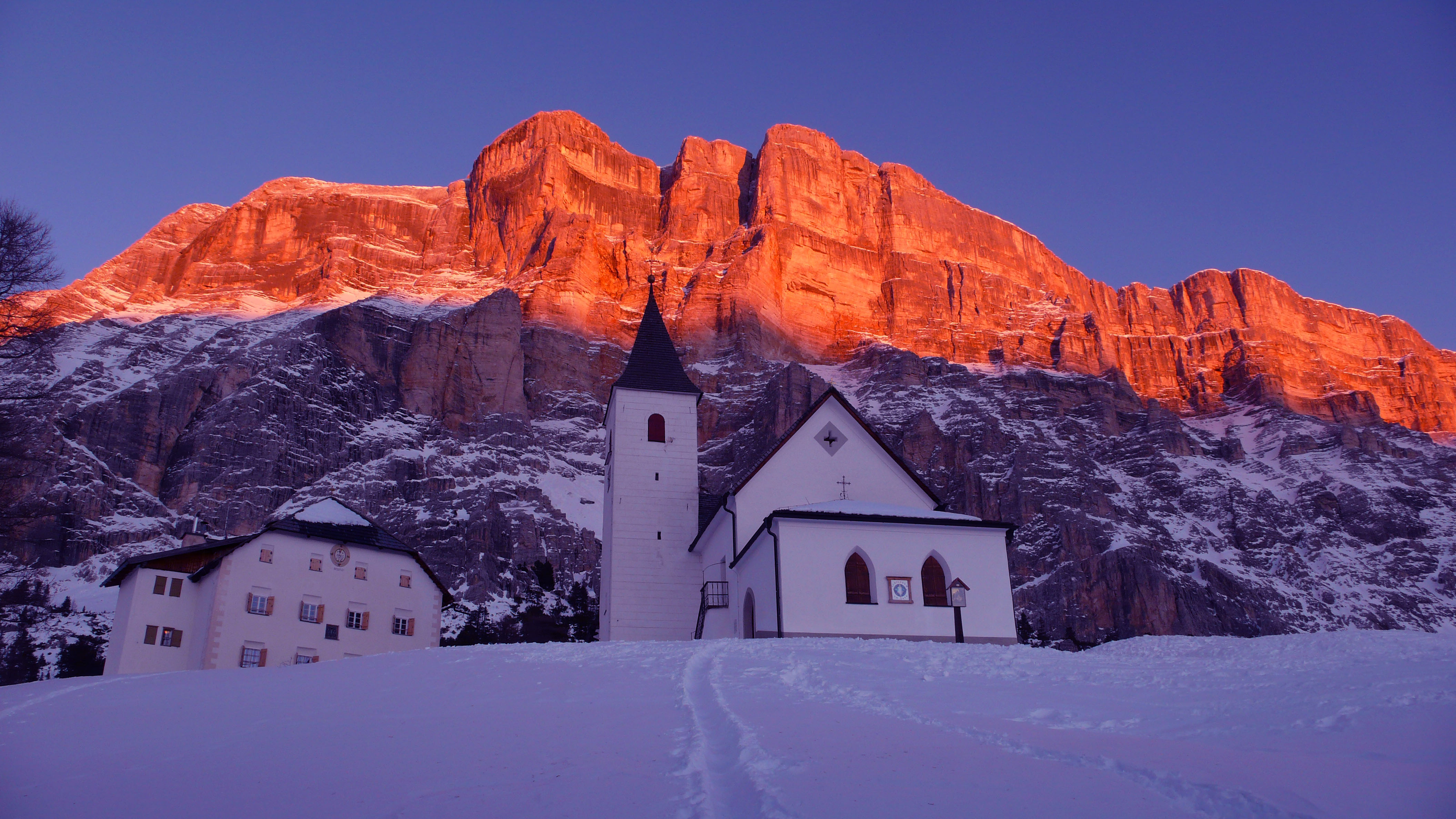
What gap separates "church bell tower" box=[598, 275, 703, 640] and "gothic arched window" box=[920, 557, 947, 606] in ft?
34.6

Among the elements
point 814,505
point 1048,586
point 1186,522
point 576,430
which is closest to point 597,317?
point 576,430

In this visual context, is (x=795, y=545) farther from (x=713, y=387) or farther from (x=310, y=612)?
(x=713, y=387)

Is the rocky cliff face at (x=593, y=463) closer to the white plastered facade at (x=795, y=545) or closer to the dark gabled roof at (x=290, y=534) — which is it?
the dark gabled roof at (x=290, y=534)

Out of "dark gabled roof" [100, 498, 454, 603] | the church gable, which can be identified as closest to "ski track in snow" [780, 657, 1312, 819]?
the church gable

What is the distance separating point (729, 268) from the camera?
156750 millimetres

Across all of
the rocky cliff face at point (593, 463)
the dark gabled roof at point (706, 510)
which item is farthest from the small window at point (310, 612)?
the rocky cliff face at point (593, 463)

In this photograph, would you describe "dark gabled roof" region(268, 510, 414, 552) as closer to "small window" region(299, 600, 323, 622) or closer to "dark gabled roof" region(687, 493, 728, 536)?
"small window" region(299, 600, 323, 622)

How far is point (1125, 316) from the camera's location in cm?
19912

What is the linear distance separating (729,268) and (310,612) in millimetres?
122491

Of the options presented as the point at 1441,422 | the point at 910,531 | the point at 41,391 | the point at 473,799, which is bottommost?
the point at 473,799

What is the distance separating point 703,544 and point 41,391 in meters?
20.4

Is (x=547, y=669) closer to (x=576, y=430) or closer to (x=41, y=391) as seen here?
(x=41, y=391)

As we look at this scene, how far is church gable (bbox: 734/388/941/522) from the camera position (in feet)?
99.5

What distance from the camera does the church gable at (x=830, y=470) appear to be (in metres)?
30.3
